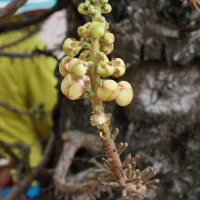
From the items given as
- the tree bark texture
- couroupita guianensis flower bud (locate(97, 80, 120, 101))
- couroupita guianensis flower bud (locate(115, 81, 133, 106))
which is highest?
couroupita guianensis flower bud (locate(97, 80, 120, 101))

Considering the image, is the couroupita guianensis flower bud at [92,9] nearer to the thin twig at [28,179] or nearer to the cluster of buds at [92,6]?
the cluster of buds at [92,6]

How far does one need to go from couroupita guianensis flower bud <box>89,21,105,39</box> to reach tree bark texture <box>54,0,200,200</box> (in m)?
0.32

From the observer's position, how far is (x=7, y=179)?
783 mm

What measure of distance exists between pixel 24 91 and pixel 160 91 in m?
1.06

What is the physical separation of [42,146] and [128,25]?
42.0 inches

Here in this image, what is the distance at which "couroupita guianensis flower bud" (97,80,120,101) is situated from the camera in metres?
0.21

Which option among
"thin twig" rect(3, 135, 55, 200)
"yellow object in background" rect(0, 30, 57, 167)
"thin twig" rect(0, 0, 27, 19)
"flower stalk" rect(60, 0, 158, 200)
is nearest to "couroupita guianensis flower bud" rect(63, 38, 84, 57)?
"flower stalk" rect(60, 0, 158, 200)

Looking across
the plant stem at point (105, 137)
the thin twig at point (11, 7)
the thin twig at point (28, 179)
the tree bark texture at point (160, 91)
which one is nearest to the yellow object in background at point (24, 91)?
the thin twig at point (28, 179)

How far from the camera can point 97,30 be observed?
8.1 inches

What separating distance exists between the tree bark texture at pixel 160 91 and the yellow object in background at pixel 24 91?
2.47 ft

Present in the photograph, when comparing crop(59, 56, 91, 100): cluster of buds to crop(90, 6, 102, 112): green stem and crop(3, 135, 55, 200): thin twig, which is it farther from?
crop(3, 135, 55, 200): thin twig

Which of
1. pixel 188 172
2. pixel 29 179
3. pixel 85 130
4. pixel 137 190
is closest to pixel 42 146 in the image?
pixel 29 179

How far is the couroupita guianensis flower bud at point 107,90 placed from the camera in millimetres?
208

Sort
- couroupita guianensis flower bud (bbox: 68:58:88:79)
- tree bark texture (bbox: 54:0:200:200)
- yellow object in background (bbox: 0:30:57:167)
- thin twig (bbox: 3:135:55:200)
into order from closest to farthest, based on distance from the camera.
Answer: couroupita guianensis flower bud (bbox: 68:58:88:79)
tree bark texture (bbox: 54:0:200:200)
thin twig (bbox: 3:135:55:200)
yellow object in background (bbox: 0:30:57:167)
